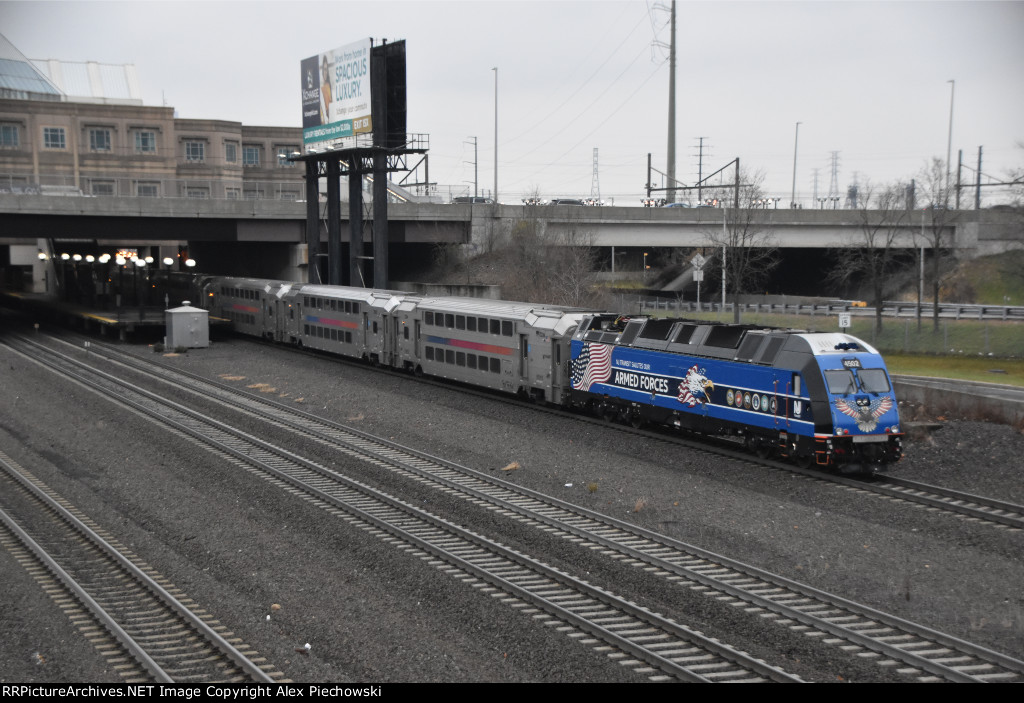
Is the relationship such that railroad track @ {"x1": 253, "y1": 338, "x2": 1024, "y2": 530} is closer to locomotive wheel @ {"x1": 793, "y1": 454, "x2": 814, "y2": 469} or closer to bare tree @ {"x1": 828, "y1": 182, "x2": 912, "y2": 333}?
locomotive wheel @ {"x1": 793, "y1": 454, "x2": 814, "y2": 469}

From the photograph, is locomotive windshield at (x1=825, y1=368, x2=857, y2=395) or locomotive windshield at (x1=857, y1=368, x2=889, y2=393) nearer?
locomotive windshield at (x1=825, y1=368, x2=857, y2=395)

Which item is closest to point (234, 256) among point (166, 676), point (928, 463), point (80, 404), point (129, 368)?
point (129, 368)

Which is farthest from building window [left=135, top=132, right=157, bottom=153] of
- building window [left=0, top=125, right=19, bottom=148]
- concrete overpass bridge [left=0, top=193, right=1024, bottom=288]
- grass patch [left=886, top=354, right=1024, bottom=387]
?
grass patch [left=886, top=354, right=1024, bottom=387]

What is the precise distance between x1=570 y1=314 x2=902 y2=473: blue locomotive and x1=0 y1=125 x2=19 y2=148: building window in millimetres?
81328

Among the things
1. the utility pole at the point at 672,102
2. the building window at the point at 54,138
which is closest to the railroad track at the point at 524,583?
the utility pole at the point at 672,102

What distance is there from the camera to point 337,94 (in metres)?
50.1

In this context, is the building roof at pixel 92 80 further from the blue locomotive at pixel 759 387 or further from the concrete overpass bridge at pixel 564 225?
the blue locomotive at pixel 759 387

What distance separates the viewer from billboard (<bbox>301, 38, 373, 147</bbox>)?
157 feet

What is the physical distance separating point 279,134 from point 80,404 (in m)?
75.7

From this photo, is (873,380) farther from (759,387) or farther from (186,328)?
(186,328)

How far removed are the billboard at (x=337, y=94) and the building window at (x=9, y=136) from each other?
51294 mm

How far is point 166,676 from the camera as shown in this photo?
37.7ft

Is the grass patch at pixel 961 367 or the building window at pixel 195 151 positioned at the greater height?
the building window at pixel 195 151

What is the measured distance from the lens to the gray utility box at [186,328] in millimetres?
46969
